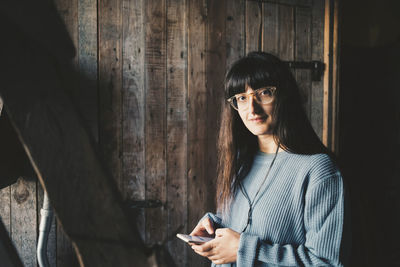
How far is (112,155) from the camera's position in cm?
148

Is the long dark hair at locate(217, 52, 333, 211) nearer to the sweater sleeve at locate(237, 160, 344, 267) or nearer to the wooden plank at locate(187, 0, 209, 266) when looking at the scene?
the sweater sleeve at locate(237, 160, 344, 267)

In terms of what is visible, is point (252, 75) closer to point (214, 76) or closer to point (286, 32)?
point (214, 76)

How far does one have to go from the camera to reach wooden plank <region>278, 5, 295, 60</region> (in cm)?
174

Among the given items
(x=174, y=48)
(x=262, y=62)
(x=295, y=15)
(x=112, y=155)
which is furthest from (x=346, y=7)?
(x=112, y=155)

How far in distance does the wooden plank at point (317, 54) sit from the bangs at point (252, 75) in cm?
100

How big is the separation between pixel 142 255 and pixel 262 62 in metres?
0.73

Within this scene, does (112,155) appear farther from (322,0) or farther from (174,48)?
(322,0)

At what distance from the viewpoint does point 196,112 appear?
5.24 feet

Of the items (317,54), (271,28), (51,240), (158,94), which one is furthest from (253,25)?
(51,240)

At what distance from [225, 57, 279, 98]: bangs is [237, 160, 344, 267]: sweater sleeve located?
34cm

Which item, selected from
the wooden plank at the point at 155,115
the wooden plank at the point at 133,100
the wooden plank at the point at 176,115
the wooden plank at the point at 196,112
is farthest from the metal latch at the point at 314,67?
the wooden plank at the point at 133,100

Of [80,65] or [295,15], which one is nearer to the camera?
[80,65]

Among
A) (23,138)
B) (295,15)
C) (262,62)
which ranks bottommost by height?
(23,138)

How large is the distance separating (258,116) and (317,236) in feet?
1.26
